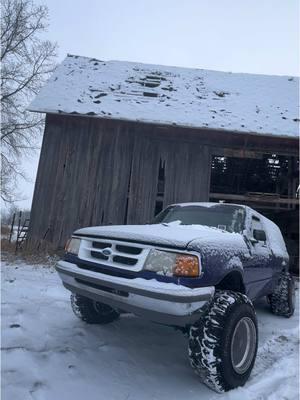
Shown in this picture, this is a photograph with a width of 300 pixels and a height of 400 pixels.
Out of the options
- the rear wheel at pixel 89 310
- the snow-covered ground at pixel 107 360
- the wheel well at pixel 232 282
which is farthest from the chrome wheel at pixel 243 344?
the rear wheel at pixel 89 310

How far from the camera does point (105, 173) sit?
482 inches

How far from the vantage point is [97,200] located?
1212 centimetres

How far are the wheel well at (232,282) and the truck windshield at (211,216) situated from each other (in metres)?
0.88

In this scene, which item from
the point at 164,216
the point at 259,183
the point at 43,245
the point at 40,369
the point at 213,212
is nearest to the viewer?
the point at 40,369

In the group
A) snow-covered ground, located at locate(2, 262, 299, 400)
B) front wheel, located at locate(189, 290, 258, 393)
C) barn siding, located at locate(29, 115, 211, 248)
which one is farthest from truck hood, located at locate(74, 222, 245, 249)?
barn siding, located at locate(29, 115, 211, 248)

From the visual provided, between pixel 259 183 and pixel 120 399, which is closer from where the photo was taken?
pixel 120 399

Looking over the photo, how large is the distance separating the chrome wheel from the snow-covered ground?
0.66 feet

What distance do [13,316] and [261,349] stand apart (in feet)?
10.9

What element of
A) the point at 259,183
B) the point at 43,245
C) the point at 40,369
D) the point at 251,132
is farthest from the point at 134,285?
the point at 259,183

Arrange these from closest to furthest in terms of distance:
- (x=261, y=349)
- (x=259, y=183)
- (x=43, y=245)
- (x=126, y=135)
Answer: (x=261, y=349) < (x=43, y=245) < (x=126, y=135) < (x=259, y=183)

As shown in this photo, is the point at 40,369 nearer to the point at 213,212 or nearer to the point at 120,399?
the point at 120,399

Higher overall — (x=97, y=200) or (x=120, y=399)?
(x=97, y=200)

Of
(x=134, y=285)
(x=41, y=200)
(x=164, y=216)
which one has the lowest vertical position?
(x=134, y=285)

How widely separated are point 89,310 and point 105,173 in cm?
815
